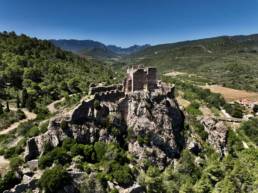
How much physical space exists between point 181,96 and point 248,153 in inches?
1410

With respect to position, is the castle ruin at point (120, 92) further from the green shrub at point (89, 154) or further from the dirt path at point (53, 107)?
the dirt path at point (53, 107)

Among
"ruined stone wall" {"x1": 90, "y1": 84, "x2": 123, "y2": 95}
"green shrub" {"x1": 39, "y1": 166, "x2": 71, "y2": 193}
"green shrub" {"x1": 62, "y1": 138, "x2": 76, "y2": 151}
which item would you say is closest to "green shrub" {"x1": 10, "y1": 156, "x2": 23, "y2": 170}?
"green shrub" {"x1": 39, "y1": 166, "x2": 71, "y2": 193}

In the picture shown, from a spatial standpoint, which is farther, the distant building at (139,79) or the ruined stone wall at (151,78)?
the ruined stone wall at (151,78)

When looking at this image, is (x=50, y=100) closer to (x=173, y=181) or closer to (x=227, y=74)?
(x=173, y=181)

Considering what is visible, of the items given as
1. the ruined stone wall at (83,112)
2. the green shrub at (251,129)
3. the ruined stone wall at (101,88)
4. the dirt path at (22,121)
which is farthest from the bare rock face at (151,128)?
the green shrub at (251,129)

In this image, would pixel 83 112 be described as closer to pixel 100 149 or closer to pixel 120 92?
pixel 100 149

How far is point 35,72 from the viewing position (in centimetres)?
8725

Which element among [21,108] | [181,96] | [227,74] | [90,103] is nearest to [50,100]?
[21,108]

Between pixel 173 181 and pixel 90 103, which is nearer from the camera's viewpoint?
pixel 173 181

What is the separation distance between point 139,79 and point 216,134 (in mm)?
19663

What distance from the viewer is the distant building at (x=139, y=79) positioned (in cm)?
5644

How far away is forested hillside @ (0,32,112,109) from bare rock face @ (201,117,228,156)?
36.3m

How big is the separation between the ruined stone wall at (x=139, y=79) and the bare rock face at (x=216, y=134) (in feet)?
55.2

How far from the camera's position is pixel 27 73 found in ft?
279
